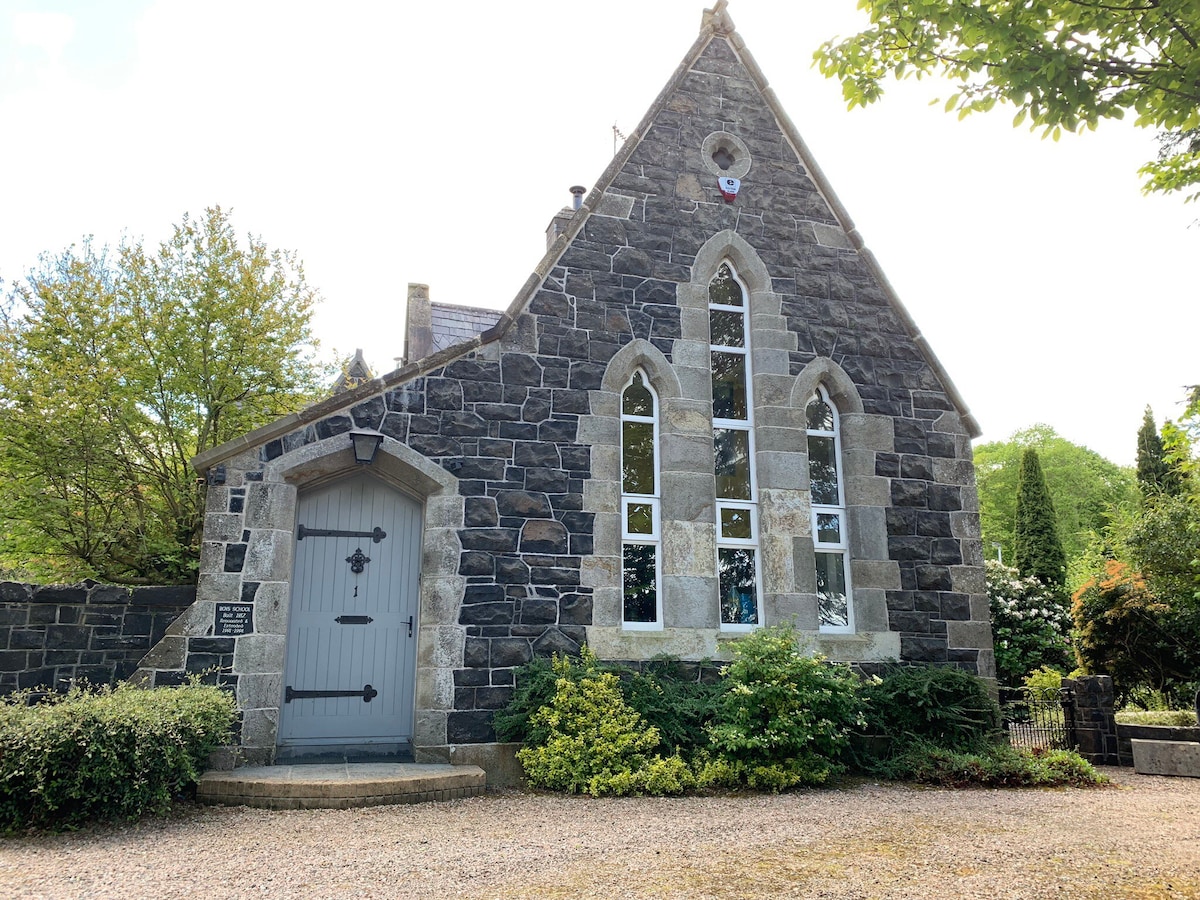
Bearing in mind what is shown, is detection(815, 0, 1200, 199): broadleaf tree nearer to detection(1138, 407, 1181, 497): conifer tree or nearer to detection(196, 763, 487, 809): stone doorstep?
detection(196, 763, 487, 809): stone doorstep

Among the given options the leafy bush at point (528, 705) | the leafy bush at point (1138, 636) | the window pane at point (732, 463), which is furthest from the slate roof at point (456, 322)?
the leafy bush at point (1138, 636)

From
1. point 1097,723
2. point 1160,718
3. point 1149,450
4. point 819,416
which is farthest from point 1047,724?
point 1149,450

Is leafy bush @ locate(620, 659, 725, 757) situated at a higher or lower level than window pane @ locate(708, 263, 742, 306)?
lower

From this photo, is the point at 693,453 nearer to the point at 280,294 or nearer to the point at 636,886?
the point at 636,886

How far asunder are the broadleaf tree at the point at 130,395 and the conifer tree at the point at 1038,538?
20335 mm

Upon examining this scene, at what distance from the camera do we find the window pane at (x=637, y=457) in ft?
28.4

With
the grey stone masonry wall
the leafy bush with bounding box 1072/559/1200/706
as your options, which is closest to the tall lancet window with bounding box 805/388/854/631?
the grey stone masonry wall

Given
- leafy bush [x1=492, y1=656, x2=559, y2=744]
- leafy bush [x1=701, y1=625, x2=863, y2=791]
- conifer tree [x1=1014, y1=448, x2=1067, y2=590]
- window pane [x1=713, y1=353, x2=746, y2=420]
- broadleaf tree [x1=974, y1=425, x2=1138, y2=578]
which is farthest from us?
A: broadleaf tree [x1=974, y1=425, x2=1138, y2=578]

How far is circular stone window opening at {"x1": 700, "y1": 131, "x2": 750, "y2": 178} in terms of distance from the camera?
962cm

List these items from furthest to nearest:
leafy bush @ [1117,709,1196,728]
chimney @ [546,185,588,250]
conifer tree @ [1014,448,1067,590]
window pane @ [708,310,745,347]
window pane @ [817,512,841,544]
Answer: conifer tree @ [1014,448,1067,590]
chimney @ [546,185,588,250]
leafy bush @ [1117,709,1196,728]
window pane @ [708,310,745,347]
window pane @ [817,512,841,544]

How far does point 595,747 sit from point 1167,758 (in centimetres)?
622

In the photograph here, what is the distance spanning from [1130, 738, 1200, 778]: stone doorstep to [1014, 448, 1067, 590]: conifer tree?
48.7 feet

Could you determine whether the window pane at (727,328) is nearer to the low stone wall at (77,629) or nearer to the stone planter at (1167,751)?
the low stone wall at (77,629)

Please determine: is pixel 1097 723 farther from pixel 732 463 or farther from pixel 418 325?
pixel 418 325
